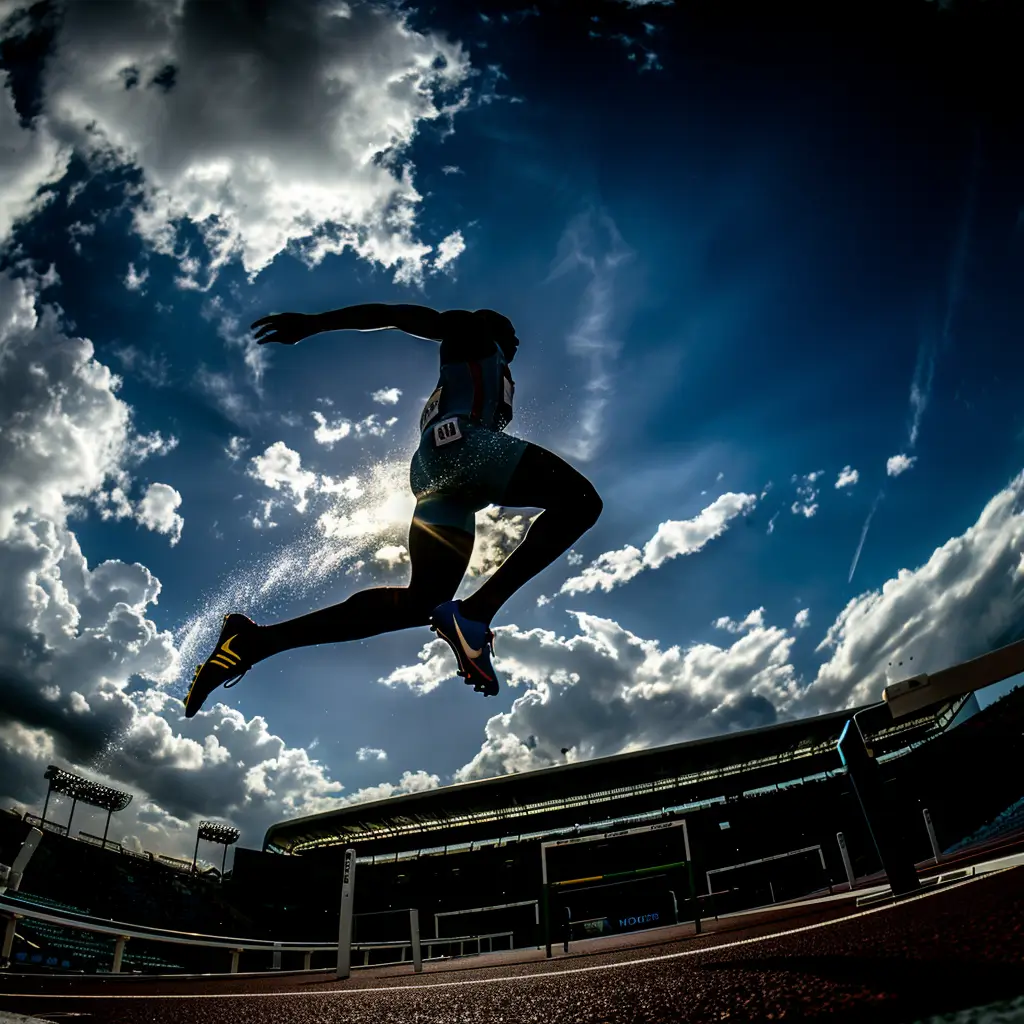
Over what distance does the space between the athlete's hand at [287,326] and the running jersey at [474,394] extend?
28.0 inches

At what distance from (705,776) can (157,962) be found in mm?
24539

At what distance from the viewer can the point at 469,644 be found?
2098mm

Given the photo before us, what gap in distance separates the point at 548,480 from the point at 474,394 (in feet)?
1.81

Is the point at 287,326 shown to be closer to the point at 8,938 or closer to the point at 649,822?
the point at 8,938

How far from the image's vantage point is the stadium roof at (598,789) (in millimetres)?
→ 29391

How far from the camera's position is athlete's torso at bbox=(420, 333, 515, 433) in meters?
2.55

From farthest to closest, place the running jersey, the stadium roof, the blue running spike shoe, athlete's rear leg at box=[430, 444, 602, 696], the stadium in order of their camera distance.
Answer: the stadium roof < the stadium < the running jersey < athlete's rear leg at box=[430, 444, 602, 696] < the blue running spike shoe

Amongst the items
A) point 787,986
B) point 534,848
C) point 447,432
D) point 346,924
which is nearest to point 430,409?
point 447,432

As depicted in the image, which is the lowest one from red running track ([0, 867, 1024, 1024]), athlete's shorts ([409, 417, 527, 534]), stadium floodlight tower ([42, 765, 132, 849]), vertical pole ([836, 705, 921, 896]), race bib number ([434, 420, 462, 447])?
red running track ([0, 867, 1024, 1024])

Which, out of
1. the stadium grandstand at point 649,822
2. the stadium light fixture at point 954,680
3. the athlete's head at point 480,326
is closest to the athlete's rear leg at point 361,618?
the athlete's head at point 480,326

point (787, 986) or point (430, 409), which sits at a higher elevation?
point (430, 409)

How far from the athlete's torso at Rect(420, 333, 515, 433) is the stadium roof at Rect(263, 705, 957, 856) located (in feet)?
97.1

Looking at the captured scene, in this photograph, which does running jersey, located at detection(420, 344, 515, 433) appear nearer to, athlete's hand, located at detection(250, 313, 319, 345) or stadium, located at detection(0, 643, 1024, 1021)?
athlete's hand, located at detection(250, 313, 319, 345)

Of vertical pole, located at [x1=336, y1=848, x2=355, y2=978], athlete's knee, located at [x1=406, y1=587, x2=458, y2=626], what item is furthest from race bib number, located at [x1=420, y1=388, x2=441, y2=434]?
vertical pole, located at [x1=336, y1=848, x2=355, y2=978]
